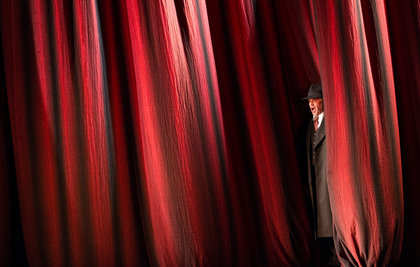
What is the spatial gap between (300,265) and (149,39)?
45.7 inches

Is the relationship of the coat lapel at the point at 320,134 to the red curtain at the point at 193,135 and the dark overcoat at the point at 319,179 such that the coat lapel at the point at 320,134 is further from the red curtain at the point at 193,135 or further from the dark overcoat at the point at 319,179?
the red curtain at the point at 193,135

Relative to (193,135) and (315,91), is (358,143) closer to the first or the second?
(315,91)

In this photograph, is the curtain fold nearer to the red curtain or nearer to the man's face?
the red curtain

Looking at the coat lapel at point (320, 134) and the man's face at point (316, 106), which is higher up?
the man's face at point (316, 106)

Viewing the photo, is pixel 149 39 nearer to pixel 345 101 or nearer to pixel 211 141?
pixel 211 141

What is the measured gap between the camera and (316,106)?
1819mm

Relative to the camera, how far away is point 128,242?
170cm

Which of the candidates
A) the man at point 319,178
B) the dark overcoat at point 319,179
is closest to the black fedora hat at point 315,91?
the man at point 319,178

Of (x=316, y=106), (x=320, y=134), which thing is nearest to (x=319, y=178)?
(x=320, y=134)

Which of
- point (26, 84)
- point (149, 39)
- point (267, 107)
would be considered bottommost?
point (267, 107)

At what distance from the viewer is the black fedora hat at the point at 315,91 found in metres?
1.79

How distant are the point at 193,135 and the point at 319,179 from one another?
0.59 m

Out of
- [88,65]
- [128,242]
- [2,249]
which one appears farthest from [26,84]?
[128,242]

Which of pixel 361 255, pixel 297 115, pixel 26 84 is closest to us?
pixel 361 255
